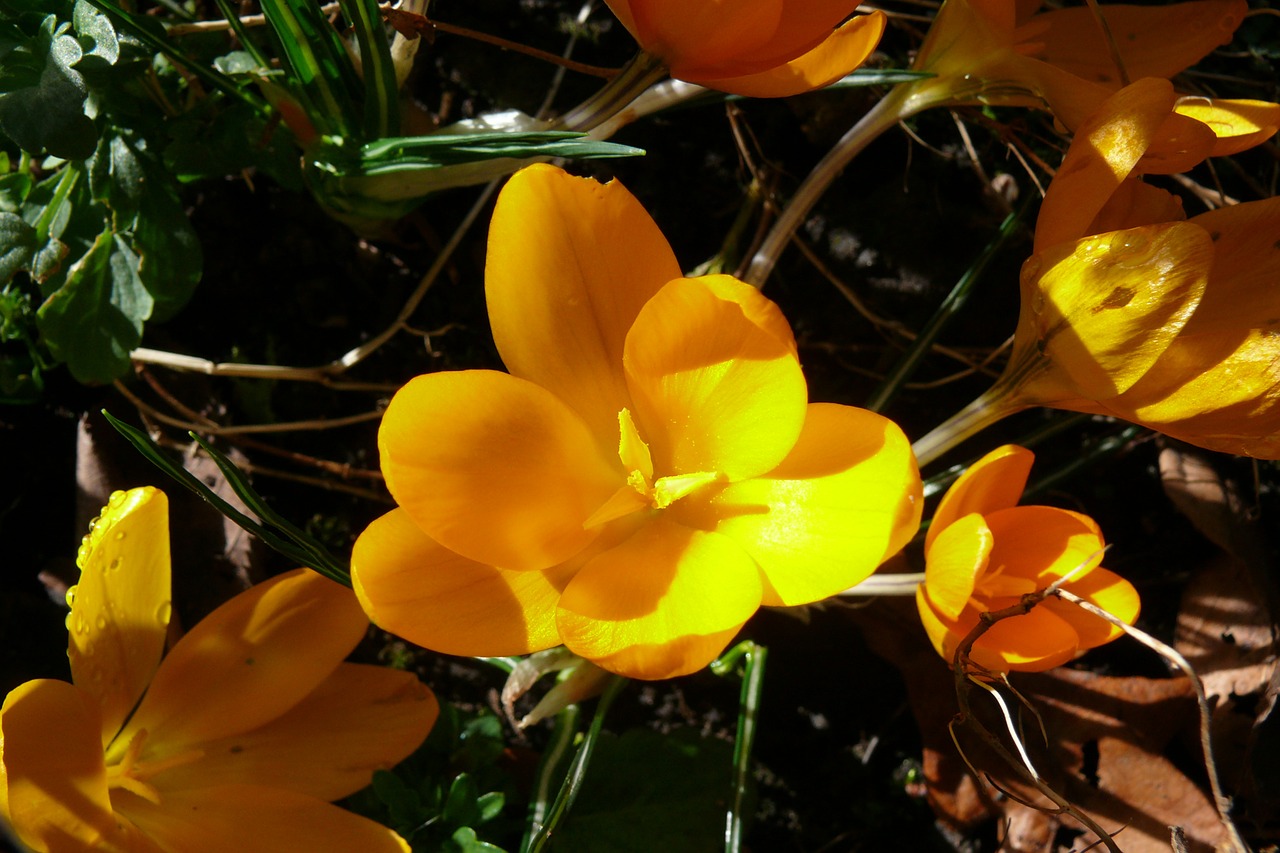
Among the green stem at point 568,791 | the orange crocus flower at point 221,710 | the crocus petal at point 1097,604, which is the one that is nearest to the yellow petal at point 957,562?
the crocus petal at point 1097,604

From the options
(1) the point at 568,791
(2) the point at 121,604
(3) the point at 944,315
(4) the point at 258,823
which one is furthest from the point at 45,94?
(3) the point at 944,315

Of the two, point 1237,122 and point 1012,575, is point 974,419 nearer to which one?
point 1012,575

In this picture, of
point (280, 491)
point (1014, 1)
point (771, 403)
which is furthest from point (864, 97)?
point (280, 491)

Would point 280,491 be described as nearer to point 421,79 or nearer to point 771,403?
point 421,79

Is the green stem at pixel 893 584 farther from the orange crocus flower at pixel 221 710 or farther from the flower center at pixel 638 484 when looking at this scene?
the orange crocus flower at pixel 221 710

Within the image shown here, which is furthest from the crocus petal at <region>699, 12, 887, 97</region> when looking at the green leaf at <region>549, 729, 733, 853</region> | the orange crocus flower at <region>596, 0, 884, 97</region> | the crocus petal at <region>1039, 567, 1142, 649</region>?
the green leaf at <region>549, 729, 733, 853</region>

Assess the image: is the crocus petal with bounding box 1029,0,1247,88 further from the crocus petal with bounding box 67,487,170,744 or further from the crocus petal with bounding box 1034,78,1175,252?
the crocus petal with bounding box 67,487,170,744
